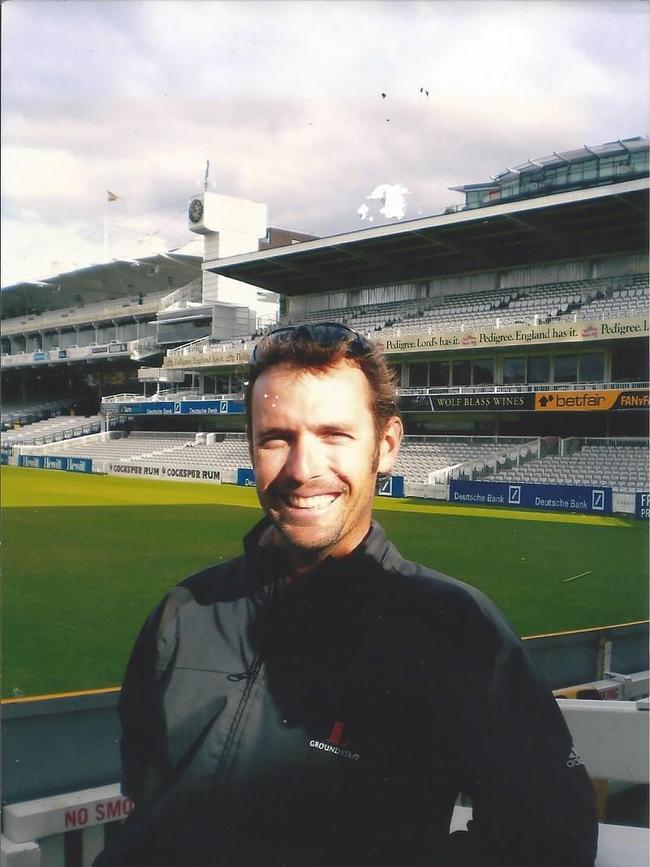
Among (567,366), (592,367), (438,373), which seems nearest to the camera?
(438,373)

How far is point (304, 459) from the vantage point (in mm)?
1254

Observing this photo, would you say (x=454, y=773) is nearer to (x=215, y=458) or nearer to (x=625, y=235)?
(x=215, y=458)

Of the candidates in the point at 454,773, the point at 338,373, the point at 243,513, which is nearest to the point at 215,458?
the point at 243,513

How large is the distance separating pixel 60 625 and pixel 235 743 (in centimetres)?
74

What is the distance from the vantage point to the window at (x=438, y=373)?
1.59 m

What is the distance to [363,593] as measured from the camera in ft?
4.19

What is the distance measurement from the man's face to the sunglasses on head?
4cm

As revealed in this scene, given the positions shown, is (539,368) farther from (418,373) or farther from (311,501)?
(311,501)

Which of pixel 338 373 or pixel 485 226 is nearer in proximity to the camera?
pixel 338 373

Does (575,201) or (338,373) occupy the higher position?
(575,201)

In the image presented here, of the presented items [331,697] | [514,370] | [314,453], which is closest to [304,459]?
[314,453]

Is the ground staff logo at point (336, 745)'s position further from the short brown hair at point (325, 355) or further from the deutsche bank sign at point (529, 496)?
the deutsche bank sign at point (529, 496)

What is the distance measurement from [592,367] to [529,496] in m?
0.44

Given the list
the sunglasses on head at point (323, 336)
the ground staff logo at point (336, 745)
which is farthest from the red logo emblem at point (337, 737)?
the sunglasses on head at point (323, 336)
